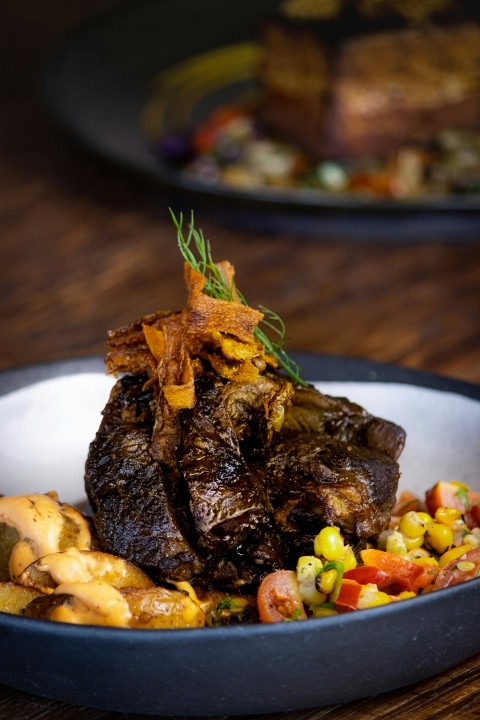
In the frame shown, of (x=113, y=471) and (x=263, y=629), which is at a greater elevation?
(x=113, y=471)

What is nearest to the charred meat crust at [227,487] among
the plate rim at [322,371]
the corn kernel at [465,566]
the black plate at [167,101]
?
the corn kernel at [465,566]

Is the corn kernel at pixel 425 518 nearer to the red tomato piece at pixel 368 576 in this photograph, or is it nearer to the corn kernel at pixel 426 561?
the corn kernel at pixel 426 561

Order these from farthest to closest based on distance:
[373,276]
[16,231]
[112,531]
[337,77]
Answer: [337,77] → [16,231] → [373,276] → [112,531]

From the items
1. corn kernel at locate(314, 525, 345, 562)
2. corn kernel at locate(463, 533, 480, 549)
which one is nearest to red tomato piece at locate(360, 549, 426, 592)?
corn kernel at locate(314, 525, 345, 562)

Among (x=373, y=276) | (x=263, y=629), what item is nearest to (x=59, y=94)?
(x=373, y=276)

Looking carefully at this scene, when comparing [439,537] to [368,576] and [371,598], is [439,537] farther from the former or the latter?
[371,598]

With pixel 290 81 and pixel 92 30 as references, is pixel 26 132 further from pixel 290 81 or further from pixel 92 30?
pixel 290 81

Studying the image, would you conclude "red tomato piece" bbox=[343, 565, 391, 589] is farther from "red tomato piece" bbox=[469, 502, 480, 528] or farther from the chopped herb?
"red tomato piece" bbox=[469, 502, 480, 528]
